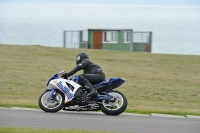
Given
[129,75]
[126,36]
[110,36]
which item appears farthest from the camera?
[126,36]

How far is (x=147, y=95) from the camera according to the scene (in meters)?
20.5

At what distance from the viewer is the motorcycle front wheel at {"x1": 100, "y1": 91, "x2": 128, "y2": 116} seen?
44.9 ft

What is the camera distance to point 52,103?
13.8m

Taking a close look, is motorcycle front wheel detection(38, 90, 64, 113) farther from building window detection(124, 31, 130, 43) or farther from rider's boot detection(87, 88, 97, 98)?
building window detection(124, 31, 130, 43)

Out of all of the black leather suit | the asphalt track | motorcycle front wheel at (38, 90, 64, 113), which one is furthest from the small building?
the asphalt track

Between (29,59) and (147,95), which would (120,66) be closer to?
(29,59)

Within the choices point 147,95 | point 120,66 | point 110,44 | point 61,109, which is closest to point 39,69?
point 120,66

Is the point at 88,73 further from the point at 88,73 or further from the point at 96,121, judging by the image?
the point at 96,121

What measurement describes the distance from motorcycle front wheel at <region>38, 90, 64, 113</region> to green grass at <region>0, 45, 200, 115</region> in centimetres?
159

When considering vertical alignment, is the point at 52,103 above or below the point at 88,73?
below

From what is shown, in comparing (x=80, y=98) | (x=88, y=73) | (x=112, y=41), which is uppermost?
(x=112, y=41)

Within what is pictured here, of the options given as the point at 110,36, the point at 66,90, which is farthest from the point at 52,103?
the point at 110,36

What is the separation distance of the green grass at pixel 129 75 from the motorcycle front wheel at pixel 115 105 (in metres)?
1.29

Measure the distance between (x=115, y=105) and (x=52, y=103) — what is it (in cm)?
150
